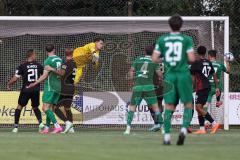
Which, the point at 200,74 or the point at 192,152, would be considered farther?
the point at 200,74

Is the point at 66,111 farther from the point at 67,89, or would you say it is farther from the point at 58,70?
the point at 58,70

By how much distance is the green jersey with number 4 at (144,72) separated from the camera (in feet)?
55.4

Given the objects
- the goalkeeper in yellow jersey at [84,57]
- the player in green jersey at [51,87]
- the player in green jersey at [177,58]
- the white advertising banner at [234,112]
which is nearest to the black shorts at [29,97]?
the player in green jersey at [51,87]

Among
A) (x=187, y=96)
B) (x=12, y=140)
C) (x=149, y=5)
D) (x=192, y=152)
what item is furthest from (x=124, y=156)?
(x=149, y=5)

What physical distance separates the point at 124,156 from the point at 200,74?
8.01 metres

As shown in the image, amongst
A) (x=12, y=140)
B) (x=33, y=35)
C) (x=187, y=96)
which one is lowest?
(x=12, y=140)

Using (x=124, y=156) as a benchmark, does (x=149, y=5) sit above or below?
above

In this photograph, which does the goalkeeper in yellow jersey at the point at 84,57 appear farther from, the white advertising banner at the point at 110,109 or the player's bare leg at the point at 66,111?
the player's bare leg at the point at 66,111

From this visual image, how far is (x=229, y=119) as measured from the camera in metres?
20.8

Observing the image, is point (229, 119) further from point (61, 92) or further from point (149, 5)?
point (149, 5)

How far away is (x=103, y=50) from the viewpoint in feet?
68.9

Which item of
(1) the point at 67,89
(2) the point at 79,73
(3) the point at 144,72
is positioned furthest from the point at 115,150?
(2) the point at 79,73

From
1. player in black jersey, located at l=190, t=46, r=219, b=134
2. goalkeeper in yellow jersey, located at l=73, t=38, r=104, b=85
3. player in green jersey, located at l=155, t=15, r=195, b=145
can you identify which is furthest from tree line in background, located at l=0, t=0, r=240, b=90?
player in green jersey, located at l=155, t=15, r=195, b=145

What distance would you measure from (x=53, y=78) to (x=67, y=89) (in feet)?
1.52
